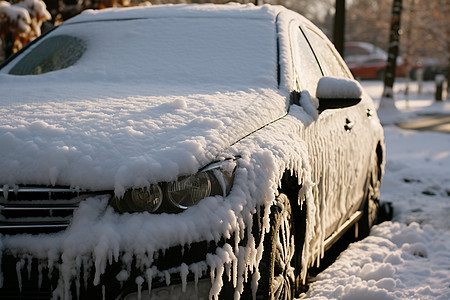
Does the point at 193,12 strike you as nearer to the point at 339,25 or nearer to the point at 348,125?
the point at 348,125

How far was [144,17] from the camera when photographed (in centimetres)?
386

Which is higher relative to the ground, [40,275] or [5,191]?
[5,191]

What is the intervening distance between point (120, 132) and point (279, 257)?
2.66ft

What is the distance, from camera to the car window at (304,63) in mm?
3232

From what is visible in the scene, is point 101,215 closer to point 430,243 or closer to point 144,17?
point 144,17

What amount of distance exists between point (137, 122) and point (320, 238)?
1275 millimetres

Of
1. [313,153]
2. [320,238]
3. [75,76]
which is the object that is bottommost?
[320,238]

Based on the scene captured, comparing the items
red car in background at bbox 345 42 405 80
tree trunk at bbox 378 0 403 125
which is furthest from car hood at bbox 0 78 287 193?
red car in background at bbox 345 42 405 80

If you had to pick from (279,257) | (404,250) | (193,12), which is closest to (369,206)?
(404,250)

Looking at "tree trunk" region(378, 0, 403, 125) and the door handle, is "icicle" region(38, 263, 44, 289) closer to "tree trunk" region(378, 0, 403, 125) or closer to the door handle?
the door handle

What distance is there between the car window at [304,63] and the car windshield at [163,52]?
0.14 m

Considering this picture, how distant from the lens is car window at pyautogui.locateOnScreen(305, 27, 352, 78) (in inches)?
152

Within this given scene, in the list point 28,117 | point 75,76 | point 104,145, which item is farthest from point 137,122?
point 75,76

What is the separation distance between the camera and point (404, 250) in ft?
12.8
